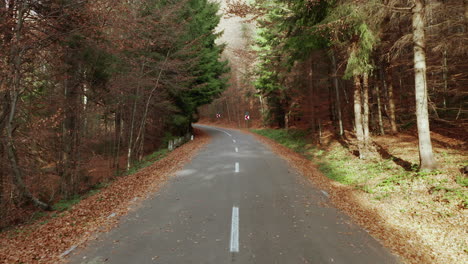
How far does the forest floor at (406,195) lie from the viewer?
5.23 m

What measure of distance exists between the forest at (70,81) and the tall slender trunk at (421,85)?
9606 millimetres

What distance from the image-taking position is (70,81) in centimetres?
1187

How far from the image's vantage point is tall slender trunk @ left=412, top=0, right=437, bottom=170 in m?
8.33

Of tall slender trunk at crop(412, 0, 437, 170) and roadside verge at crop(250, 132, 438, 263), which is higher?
tall slender trunk at crop(412, 0, 437, 170)

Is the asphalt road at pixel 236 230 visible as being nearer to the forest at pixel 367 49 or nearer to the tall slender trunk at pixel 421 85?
the tall slender trunk at pixel 421 85

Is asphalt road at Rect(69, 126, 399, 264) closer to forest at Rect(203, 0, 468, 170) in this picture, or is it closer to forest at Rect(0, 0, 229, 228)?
forest at Rect(0, 0, 229, 228)

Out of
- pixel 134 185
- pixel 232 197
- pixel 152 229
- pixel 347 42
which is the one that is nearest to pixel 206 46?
pixel 347 42

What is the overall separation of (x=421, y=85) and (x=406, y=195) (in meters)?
3.63

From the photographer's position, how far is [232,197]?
26.3 feet

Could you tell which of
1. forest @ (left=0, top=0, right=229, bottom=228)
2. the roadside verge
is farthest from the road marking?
forest @ (left=0, top=0, right=229, bottom=228)

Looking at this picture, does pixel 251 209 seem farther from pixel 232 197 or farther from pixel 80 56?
pixel 80 56

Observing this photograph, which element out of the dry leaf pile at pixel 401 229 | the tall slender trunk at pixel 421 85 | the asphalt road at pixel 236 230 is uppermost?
the tall slender trunk at pixel 421 85

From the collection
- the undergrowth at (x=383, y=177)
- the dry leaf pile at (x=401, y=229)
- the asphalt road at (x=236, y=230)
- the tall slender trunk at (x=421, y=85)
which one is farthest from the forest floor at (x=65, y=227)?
the tall slender trunk at (x=421, y=85)

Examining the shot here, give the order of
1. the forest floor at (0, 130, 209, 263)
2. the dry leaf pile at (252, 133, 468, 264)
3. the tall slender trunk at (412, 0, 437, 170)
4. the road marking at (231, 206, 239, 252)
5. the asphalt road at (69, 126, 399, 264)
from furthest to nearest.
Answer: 1. the tall slender trunk at (412, 0, 437, 170)
2. the forest floor at (0, 130, 209, 263)
3. the road marking at (231, 206, 239, 252)
4. the dry leaf pile at (252, 133, 468, 264)
5. the asphalt road at (69, 126, 399, 264)
